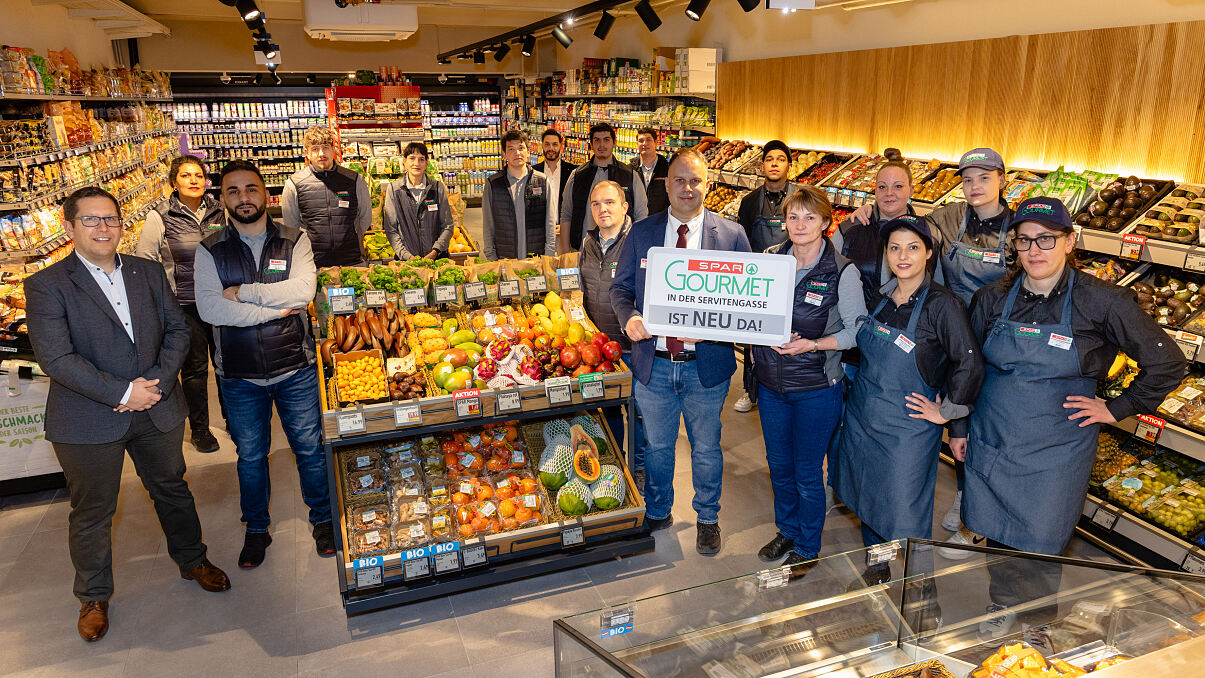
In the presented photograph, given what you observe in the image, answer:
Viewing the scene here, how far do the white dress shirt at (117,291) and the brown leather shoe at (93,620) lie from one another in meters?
1.01

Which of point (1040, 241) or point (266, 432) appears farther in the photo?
point (266, 432)

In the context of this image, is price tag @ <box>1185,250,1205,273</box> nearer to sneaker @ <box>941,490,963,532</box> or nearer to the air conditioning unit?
sneaker @ <box>941,490,963,532</box>

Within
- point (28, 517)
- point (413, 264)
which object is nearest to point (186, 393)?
point (28, 517)

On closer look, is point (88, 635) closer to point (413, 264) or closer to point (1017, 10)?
point (413, 264)

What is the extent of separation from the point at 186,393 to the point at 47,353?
206 centimetres

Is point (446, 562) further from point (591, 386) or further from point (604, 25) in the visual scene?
point (604, 25)

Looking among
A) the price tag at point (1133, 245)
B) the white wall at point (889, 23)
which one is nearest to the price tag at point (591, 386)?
the price tag at point (1133, 245)

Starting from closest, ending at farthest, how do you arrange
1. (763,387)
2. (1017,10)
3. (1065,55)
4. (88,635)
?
(88,635) → (763,387) → (1065,55) → (1017,10)

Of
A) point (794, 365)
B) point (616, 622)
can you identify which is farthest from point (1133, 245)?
point (616, 622)

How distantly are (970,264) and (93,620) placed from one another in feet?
14.6

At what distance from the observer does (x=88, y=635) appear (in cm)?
321

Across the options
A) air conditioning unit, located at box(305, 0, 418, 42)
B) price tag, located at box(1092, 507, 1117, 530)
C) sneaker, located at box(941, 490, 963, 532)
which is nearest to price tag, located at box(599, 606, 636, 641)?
sneaker, located at box(941, 490, 963, 532)

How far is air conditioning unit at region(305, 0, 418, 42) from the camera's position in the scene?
10227 mm

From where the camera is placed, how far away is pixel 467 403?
345 centimetres
